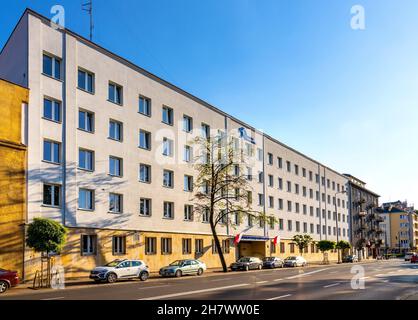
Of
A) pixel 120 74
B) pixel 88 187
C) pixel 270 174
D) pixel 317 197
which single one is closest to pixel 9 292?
pixel 88 187

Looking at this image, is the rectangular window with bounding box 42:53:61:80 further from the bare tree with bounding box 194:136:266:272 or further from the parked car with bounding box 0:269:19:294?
the bare tree with bounding box 194:136:266:272

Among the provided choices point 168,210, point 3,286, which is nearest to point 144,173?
point 168,210

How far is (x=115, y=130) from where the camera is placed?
35719 mm

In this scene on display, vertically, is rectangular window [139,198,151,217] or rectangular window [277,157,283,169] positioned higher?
rectangular window [277,157,283,169]

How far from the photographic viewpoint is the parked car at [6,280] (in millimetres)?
21656

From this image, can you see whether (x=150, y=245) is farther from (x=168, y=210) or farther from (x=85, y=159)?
(x=85, y=159)

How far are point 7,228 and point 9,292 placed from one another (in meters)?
5.21

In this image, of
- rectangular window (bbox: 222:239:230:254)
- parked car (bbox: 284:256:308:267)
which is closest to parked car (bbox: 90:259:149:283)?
rectangular window (bbox: 222:239:230:254)

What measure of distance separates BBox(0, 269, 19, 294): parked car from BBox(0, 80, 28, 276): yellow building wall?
379 cm

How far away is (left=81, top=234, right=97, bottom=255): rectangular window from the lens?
3122cm

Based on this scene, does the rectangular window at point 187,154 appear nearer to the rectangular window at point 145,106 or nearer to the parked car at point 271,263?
the rectangular window at point 145,106

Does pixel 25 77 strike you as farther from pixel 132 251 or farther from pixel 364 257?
pixel 364 257

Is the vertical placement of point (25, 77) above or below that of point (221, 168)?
above

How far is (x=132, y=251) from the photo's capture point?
35.3 meters
